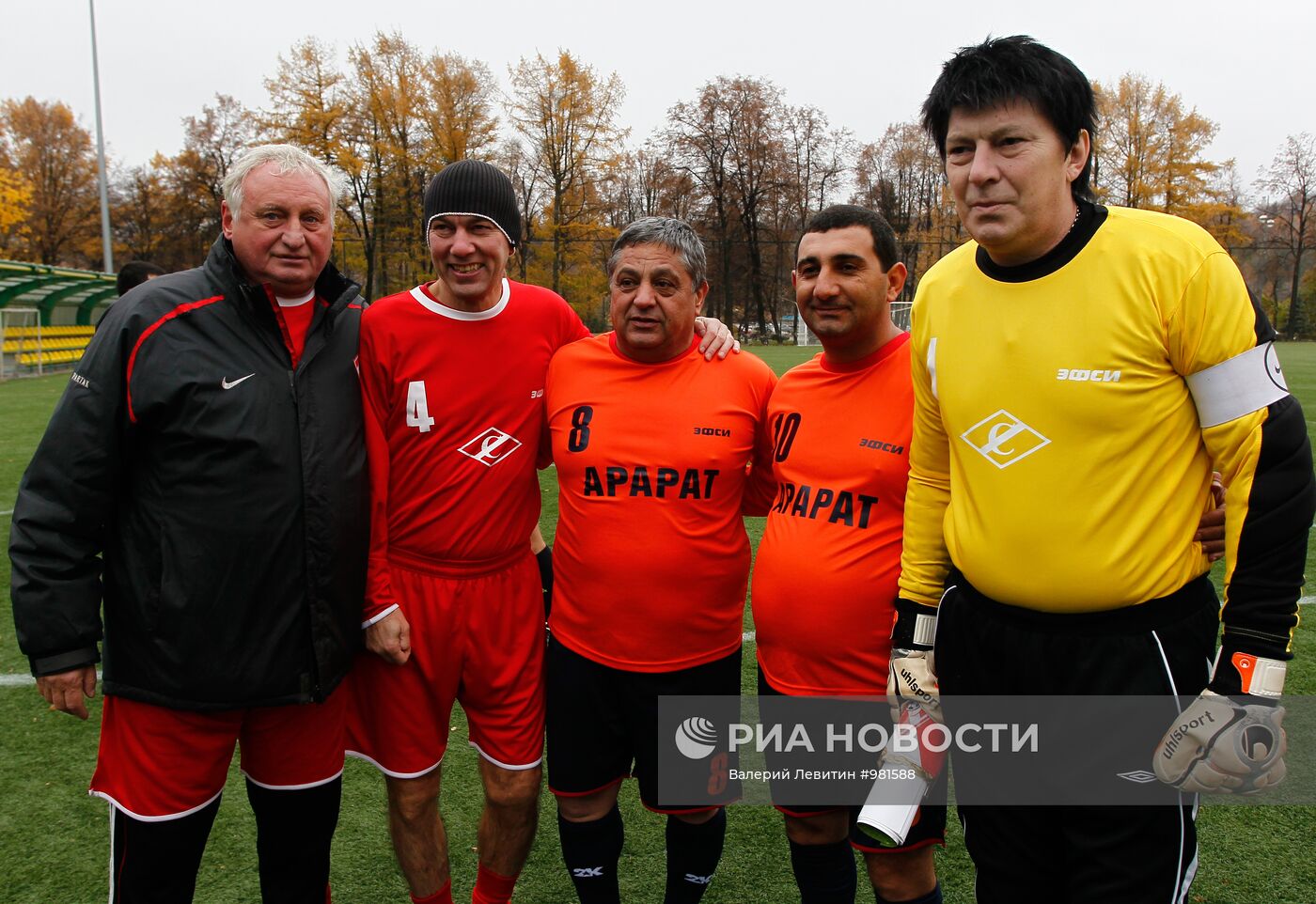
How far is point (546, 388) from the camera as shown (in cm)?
296

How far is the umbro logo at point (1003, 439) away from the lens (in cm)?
189

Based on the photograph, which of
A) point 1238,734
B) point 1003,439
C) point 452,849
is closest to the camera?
point 1238,734

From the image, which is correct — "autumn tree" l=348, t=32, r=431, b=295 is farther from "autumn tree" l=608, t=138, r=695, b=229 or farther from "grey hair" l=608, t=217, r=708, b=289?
"grey hair" l=608, t=217, r=708, b=289

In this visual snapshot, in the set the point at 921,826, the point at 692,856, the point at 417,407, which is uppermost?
the point at 417,407

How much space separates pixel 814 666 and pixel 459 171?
1875 millimetres

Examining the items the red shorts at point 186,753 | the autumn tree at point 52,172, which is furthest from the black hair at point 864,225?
the autumn tree at point 52,172

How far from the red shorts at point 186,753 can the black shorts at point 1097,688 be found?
1.85m

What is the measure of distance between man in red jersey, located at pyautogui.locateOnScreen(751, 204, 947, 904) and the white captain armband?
833 mm

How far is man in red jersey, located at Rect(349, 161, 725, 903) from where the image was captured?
2.79 m

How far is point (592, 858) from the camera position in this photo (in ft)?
8.96

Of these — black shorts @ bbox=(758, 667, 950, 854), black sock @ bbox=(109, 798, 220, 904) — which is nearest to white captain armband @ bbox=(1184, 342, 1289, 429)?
black shorts @ bbox=(758, 667, 950, 854)

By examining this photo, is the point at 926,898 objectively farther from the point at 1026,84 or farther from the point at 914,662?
the point at 1026,84

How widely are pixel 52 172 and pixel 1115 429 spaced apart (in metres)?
50.2

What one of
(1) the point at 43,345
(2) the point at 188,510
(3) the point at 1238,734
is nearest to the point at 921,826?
(3) the point at 1238,734
